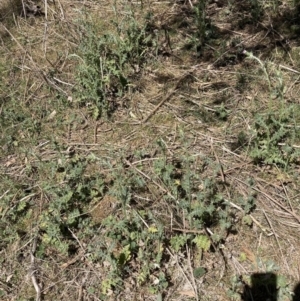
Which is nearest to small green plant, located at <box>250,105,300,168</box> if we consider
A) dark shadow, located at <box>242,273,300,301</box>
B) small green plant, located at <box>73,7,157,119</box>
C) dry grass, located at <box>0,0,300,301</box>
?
dry grass, located at <box>0,0,300,301</box>

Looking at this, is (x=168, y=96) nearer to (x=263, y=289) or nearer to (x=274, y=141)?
(x=274, y=141)

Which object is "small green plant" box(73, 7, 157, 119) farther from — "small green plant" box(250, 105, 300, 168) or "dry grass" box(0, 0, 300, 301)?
"small green plant" box(250, 105, 300, 168)

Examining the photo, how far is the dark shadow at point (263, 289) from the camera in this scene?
2867 mm

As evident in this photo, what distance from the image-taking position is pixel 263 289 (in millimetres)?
2900

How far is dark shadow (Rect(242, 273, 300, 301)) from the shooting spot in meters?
2.87

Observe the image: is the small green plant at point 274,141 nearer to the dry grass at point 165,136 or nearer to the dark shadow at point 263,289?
the dry grass at point 165,136

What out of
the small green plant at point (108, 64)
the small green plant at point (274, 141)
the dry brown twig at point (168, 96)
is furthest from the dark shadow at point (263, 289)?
the small green plant at point (108, 64)

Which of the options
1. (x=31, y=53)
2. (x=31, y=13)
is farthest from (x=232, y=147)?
(x=31, y=13)

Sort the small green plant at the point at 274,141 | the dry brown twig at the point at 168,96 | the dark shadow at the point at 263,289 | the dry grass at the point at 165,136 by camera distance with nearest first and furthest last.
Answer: the dark shadow at the point at 263,289, the dry grass at the point at 165,136, the small green plant at the point at 274,141, the dry brown twig at the point at 168,96

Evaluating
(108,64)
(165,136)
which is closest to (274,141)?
(165,136)

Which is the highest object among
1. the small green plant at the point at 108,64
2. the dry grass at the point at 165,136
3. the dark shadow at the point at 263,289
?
the small green plant at the point at 108,64

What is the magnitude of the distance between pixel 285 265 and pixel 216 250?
0.42 m

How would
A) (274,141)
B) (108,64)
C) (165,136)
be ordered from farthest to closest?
(108,64)
(165,136)
(274,141)

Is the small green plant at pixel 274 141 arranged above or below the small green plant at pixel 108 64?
below
